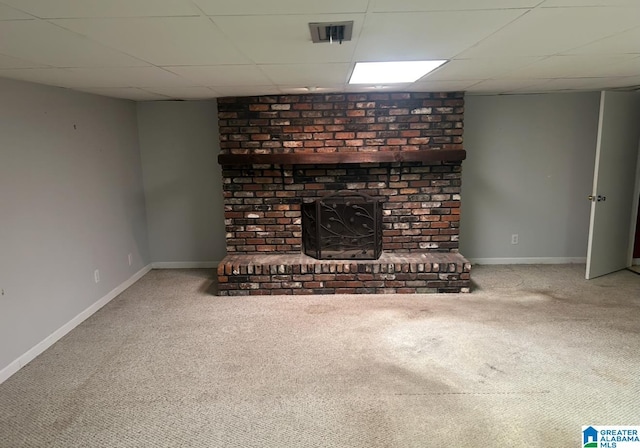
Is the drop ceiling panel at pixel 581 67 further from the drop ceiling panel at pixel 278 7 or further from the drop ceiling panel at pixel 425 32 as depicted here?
the drop ceiling panel at pixel 278 7

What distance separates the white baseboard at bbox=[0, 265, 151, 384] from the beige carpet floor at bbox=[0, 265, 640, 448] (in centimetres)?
5

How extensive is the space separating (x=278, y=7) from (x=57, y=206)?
2664mm

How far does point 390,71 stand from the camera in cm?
282

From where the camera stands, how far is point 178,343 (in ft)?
9.63

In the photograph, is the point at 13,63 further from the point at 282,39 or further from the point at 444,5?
the point at 444,5

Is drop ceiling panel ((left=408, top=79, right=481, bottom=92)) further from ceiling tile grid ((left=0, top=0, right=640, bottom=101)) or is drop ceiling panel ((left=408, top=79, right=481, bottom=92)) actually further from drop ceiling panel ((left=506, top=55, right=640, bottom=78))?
drop ceiling panel ((left=506, top=55, right=640, bottom=78))

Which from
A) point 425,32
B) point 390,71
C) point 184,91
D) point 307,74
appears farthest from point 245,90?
point 425,32

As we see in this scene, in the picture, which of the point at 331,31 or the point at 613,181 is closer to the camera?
the point at 331,31

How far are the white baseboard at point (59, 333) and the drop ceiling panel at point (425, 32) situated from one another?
9.77 feet

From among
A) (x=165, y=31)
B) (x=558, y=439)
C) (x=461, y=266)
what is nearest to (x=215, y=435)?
(x=558, y=439)

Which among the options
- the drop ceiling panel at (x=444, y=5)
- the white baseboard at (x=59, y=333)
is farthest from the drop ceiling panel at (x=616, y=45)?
the white baseboard at (x=59, y=333)

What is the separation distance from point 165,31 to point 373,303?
278 centimetres

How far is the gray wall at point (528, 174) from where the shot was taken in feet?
14.3

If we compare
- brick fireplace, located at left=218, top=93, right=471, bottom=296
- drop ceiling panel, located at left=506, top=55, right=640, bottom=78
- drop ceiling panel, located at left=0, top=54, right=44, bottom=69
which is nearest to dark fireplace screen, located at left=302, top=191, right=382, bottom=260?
brick fireplace, located at left=218, top=93, right=471, bottom=296
